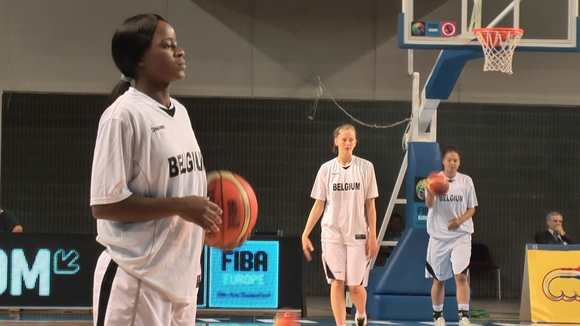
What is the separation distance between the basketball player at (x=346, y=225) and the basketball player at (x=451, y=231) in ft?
3.84

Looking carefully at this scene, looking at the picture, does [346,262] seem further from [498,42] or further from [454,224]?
[498,42]

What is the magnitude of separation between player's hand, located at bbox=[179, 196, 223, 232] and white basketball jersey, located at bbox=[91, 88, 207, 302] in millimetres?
117

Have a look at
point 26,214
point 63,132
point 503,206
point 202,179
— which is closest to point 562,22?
point 503,206

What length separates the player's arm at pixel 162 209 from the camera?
3072 millimetres

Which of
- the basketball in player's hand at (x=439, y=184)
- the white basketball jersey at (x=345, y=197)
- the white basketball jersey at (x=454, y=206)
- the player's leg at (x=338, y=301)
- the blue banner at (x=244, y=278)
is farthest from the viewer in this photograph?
the blue banner at (x=244, y=278)

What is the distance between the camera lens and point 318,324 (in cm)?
1069

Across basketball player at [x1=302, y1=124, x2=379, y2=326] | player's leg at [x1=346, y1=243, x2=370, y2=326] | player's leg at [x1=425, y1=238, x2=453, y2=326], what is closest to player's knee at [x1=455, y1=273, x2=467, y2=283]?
player's leg at [x1=425, y1=238, x2=453, y2=326]

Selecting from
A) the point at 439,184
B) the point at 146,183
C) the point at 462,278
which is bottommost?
the point at 462,278

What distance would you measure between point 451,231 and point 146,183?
7557 millimetres

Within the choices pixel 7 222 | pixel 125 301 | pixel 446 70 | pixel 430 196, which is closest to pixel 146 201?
pixel 125 301

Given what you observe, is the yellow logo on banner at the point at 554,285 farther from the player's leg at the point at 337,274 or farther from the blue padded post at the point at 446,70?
the player's leg at the point at 337,274

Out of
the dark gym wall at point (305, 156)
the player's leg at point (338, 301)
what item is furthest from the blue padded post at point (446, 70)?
the dark gym wall at point (305, 156)

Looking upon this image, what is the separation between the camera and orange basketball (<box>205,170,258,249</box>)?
350cm

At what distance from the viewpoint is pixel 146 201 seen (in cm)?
308
